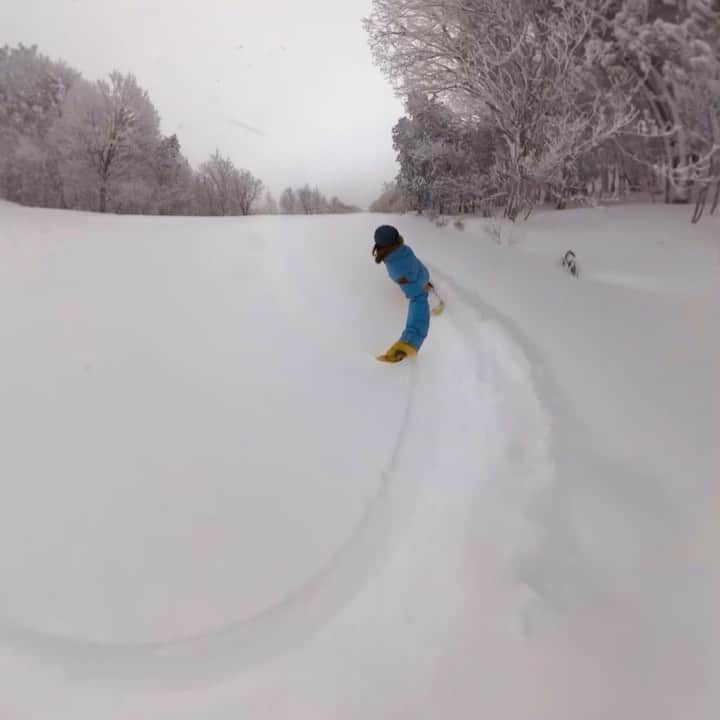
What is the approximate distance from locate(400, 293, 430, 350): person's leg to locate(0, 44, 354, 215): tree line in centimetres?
69

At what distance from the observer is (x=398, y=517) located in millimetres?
682

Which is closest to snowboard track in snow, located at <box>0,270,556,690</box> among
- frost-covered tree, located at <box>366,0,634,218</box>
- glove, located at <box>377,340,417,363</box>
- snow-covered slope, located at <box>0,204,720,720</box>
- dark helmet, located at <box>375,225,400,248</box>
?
snow-covered slope, located at <box>0,204,720,720</box>

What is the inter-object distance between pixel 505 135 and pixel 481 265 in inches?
26.0

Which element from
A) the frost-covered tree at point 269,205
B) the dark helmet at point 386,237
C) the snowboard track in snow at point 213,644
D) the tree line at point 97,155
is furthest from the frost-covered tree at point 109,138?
the snowboard track in snow at point 213,644

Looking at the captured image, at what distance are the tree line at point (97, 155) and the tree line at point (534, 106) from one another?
64cm

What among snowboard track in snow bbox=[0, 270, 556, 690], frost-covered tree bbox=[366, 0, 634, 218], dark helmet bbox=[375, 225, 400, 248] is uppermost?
frost-covered tree bbox=[366, 0, 634, 218]

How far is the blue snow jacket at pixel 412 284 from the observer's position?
941 mm

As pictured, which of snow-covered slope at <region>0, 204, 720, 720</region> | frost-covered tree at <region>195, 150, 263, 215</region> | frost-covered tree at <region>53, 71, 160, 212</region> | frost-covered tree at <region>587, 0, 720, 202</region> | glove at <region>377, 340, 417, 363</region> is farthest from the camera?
frost-covered tree at <region>195, 150, 263, 215</region>

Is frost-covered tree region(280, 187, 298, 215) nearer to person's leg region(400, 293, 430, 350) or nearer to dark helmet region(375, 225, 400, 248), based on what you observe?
dark helmet region(375, 225, 400, 248)

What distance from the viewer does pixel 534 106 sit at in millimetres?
1488

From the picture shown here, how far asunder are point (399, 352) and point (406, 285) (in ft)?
0.64

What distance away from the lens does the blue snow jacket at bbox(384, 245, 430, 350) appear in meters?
0.94

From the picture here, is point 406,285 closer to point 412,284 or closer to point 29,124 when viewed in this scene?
point 412,284

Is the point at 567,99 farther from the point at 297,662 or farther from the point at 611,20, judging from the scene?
the point at 297,662
